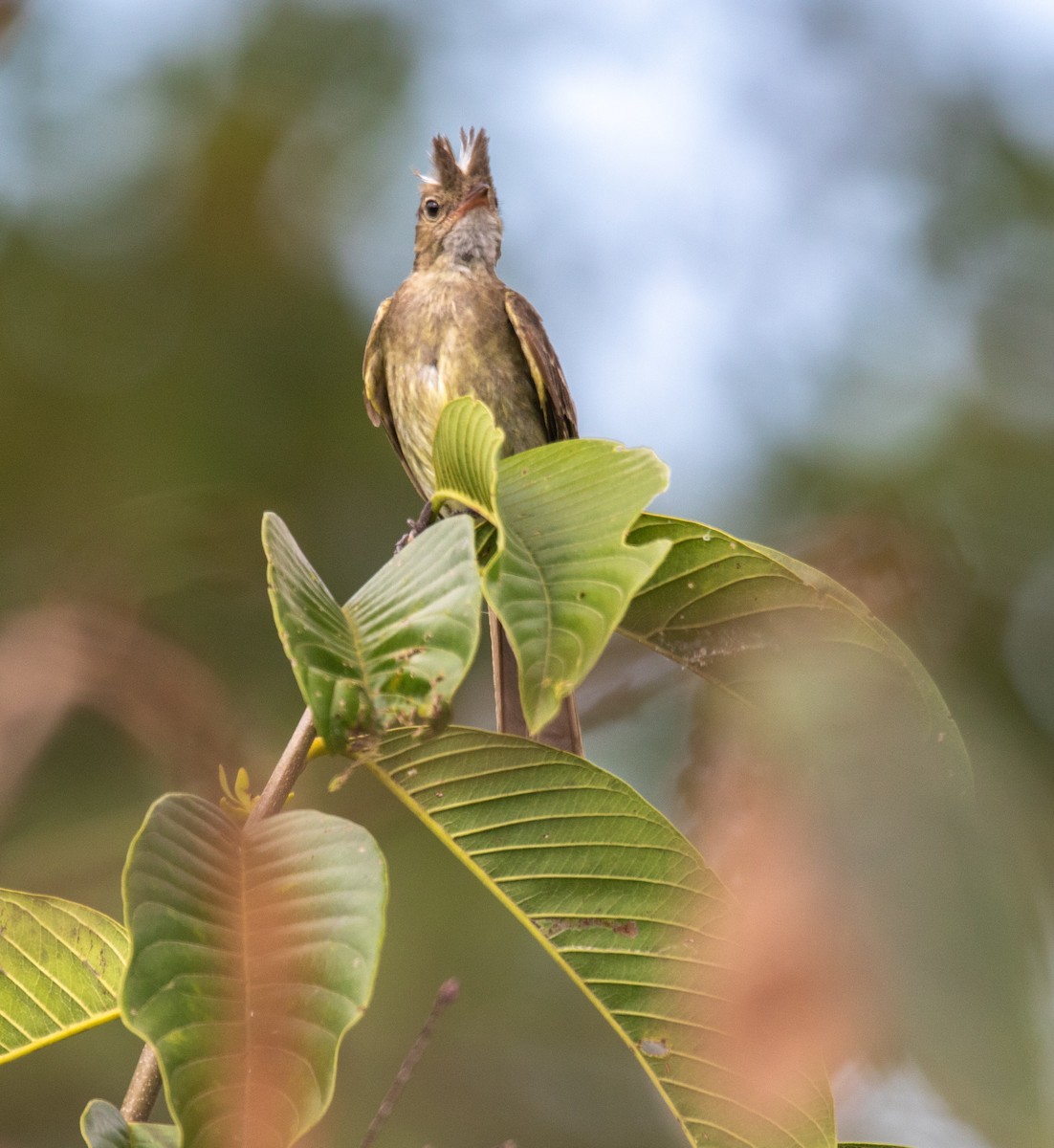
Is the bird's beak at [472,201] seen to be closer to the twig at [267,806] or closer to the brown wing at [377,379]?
the brown wing at [377,379]

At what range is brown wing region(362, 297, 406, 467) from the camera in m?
3.39

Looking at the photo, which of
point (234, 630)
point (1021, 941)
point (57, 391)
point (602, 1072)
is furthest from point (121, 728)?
point (1021, 941)

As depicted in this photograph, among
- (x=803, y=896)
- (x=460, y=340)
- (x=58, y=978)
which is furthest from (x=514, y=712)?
(x=58, y=978)

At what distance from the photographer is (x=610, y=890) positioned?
3.87 feet

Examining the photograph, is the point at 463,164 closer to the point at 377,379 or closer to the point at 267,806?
the point at 377,379

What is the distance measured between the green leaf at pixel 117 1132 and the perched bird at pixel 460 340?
203cm

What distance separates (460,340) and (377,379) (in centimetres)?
35

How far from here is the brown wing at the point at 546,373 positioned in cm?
310

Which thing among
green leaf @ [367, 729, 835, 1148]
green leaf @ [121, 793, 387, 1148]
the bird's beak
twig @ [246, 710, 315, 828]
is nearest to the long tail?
green leaf @ [367, 729, 835, 1148]

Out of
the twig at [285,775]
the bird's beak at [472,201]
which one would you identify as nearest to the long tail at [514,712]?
the twig at [285,775]

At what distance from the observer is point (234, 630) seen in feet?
15.8

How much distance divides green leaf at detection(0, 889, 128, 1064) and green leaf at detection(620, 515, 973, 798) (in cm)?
57

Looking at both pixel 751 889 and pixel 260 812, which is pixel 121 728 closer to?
pixel 751 889

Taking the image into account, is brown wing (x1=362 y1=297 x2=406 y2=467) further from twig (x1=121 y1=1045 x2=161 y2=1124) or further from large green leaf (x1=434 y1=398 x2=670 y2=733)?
twig (x1=121 y1=1045 x2=161 y2=1124)
